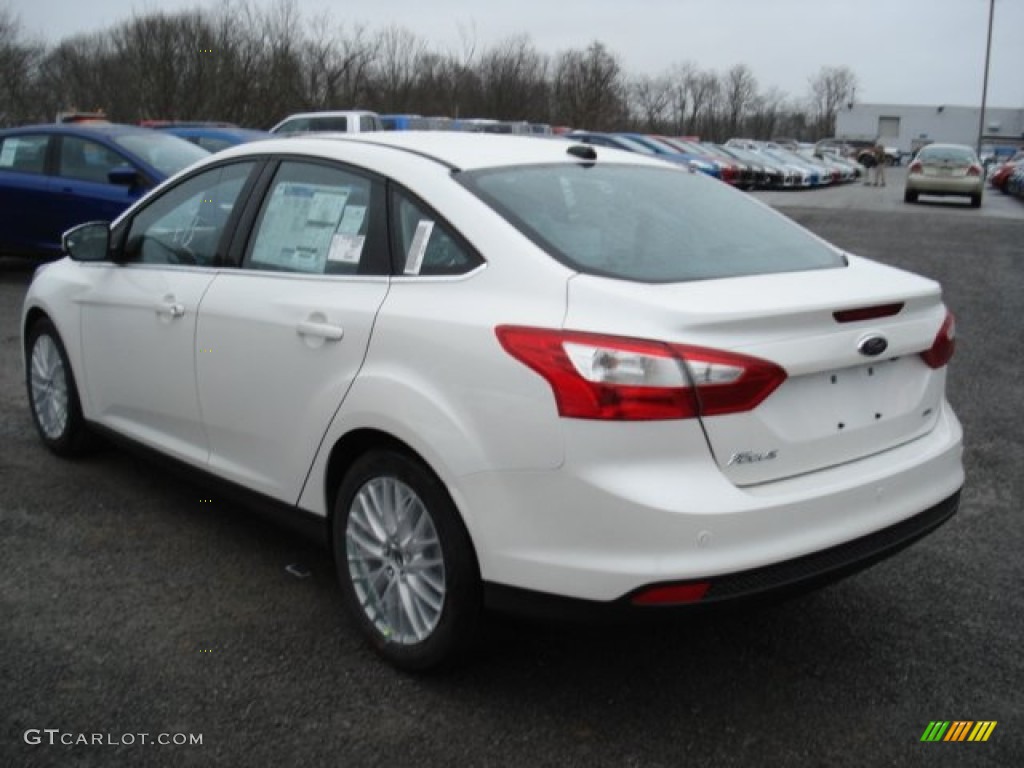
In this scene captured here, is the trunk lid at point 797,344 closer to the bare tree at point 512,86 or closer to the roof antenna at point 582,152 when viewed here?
the roof antenna at point 582,152

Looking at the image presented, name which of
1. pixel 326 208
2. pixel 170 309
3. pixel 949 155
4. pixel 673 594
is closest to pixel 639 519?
pixel 673 594

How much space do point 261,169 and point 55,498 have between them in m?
1.87

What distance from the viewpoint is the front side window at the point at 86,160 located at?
34.4ft

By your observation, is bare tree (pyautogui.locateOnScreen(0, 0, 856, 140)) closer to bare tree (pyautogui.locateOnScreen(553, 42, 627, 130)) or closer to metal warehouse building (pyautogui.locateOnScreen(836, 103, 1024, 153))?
bare tree (pyautogui.locateOnScreen(553, 42, 627, 130))

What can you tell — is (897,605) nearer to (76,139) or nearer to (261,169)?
(261,169)

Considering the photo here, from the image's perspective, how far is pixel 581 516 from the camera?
2.62 m

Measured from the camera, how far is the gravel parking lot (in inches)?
112

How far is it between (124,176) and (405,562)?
810cm

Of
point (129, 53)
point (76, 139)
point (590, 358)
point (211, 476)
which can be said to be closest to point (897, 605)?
point (590, 358)

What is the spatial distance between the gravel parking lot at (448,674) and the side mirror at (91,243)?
43.1 inches

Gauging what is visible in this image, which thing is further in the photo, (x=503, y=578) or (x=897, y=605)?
(x=897, y=605)

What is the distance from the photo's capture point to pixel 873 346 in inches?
114

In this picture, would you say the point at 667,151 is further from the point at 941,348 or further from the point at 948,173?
the point at 941,348

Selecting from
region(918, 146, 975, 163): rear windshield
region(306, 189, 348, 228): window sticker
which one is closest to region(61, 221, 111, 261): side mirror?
region(306, 189, 348, 228): window sticker
